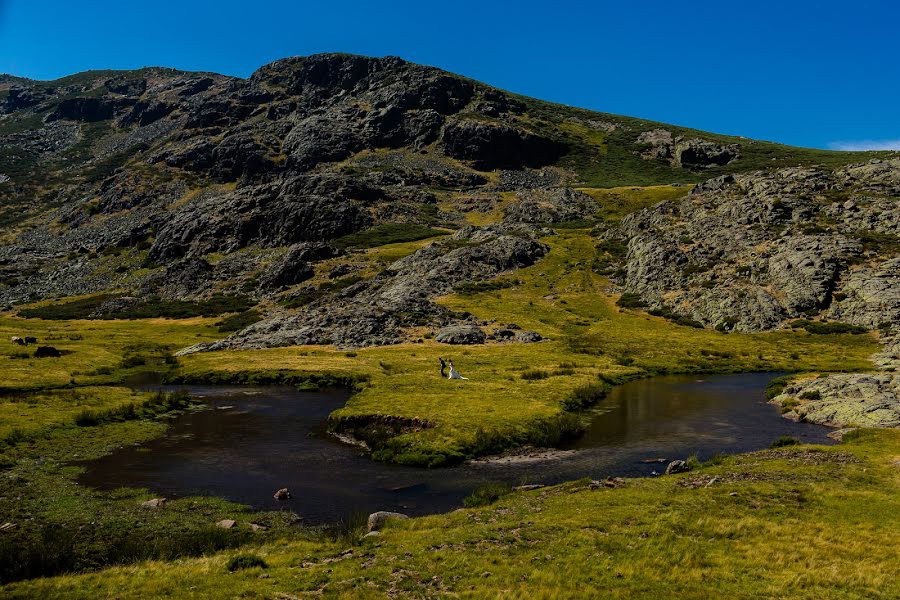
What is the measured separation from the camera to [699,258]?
129 meters

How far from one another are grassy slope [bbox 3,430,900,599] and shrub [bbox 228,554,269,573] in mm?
395

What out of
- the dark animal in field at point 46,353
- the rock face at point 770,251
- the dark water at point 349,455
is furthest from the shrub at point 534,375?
the dark animal in field at point 46,353

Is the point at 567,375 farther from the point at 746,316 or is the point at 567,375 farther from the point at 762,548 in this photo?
the point at 746,316

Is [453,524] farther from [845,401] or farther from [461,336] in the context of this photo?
[461,336]

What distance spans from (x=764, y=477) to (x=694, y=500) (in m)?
7.07

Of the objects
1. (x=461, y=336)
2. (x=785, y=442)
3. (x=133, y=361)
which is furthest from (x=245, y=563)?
(x=133, y=361)

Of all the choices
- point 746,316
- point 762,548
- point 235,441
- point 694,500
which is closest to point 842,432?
point 694,500

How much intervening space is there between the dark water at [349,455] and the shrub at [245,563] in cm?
693

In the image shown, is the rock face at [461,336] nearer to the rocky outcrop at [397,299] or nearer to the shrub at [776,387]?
the rocky outcrop at [397,299]

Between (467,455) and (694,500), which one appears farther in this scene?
→ (467,455)

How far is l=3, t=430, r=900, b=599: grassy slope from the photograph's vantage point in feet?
55.6

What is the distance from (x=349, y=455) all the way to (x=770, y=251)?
117 meters

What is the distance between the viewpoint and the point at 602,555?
763 inches

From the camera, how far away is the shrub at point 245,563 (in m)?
19.3
